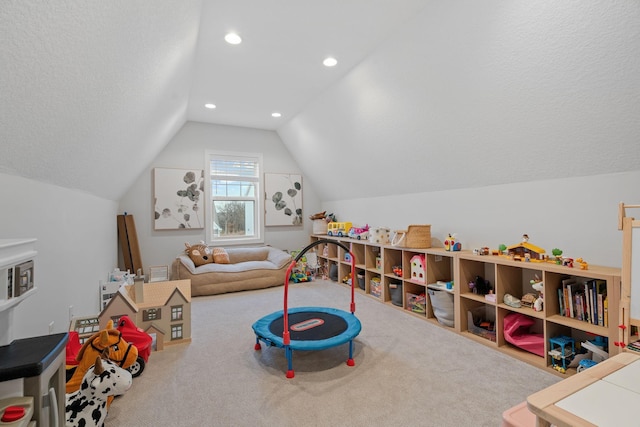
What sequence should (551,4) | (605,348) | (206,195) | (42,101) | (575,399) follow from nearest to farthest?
1. (575,399)
2. (42,101)
3. (551,4)
4. (605,348)
5. (206,195)

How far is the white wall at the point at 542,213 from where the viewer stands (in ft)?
7.30

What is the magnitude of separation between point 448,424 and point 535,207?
203 centimetres

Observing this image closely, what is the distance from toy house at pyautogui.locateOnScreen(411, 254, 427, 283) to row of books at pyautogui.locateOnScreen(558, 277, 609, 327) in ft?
4.25

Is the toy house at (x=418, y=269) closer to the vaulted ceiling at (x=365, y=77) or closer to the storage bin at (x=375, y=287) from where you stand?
the storage bin at (x=375, y=287)

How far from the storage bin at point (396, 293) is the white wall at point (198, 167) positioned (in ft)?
8.87

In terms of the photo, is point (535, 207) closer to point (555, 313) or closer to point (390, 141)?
point (555, 313)

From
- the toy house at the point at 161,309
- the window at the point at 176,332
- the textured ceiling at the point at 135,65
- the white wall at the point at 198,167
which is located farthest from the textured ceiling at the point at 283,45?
the window at the point at 176,332

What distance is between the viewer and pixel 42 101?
4.28 feet

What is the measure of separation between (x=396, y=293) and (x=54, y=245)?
3408 millimetres

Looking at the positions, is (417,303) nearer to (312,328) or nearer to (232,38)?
(312,328)

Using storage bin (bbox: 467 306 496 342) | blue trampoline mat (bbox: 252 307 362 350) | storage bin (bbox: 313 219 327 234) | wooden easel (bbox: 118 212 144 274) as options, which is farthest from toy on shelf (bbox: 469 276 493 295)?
wooden easel (bbox: 118 212 144 274)

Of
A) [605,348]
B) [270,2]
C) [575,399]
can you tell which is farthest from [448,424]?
[270,2]

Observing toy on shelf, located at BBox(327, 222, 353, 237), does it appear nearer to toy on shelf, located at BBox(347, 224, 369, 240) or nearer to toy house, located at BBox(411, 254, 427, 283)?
toy on shelf, located at BBox(347, 224, 369, 240)

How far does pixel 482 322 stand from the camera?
2977mm
